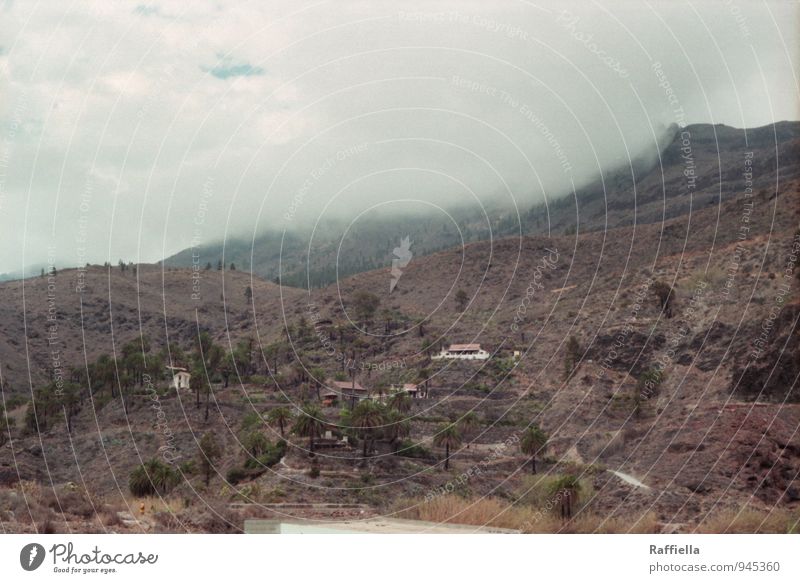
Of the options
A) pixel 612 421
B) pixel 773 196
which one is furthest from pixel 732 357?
pixel 773 196

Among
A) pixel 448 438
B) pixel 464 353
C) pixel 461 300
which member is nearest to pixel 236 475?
pixel 448 438

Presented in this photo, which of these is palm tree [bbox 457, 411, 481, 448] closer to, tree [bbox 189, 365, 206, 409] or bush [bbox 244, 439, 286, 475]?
bush [bbox 244, 439, 286, 475]

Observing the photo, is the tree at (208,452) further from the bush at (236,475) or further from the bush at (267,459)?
the bush at (267,459)

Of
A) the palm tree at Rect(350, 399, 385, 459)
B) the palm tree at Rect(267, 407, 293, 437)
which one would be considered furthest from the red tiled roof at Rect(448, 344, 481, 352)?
the palm tree at Rect(350, 399, 385, 459)

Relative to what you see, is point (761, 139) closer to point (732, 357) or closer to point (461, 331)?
point (461, 331)

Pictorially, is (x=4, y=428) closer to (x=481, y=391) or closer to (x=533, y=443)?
(x=481, y=391)
